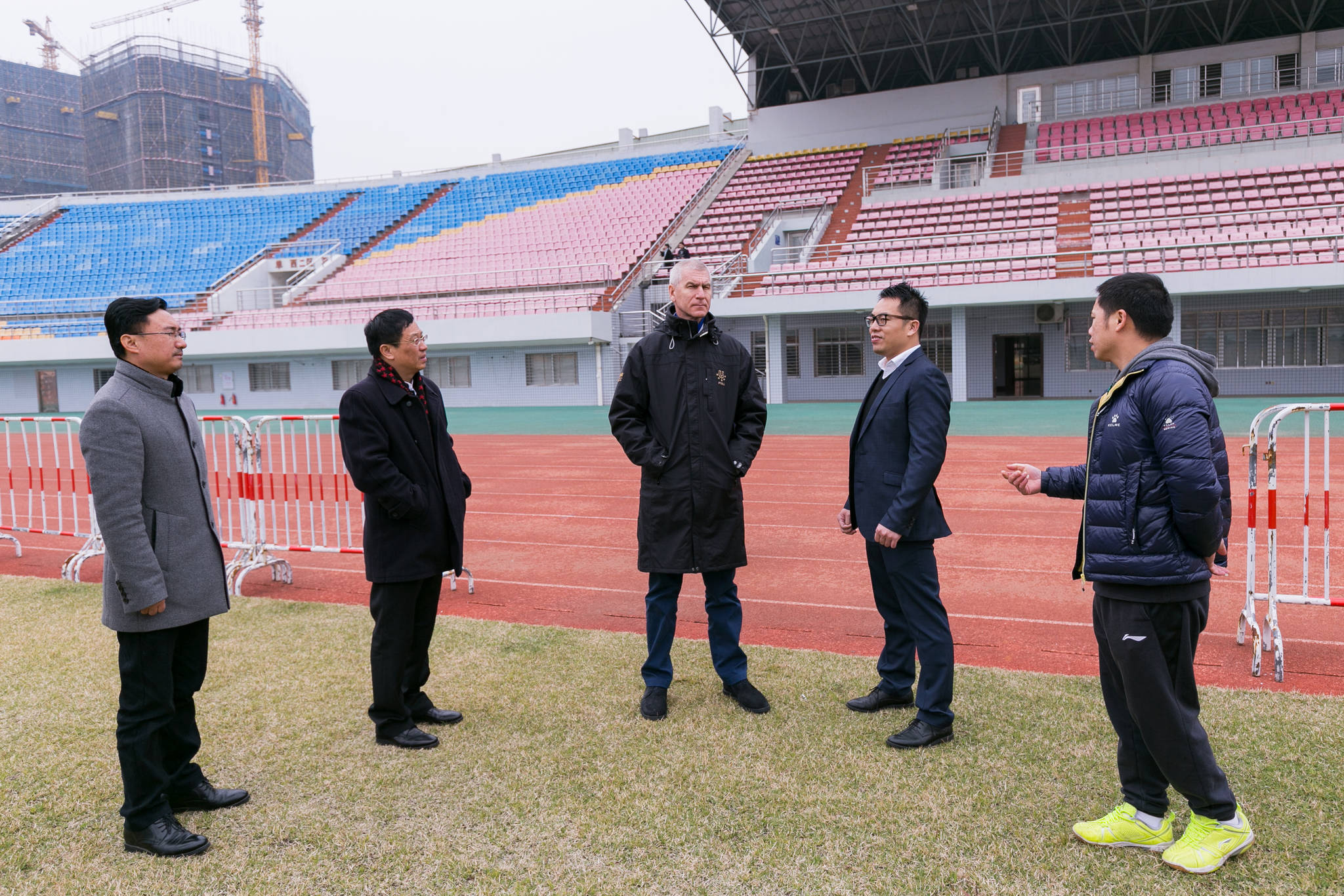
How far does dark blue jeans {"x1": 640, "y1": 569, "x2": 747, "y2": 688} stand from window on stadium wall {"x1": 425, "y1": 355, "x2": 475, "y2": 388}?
26.6 meters

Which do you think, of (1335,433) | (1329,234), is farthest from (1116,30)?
(1335,433)

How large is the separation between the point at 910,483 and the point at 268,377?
32.0 meters

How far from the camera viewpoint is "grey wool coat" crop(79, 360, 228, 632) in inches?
Result: 118

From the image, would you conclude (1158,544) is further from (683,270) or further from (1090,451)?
(683,270)

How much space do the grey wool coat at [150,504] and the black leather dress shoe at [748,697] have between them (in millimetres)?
2273

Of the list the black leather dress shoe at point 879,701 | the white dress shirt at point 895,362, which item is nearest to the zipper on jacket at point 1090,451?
the white dress shirt at point 895,362

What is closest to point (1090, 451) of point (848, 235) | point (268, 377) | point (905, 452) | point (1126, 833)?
point (905, 452)

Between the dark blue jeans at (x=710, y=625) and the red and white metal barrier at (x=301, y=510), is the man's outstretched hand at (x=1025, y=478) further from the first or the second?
the red and white metal barrier at (x=301, y=510)

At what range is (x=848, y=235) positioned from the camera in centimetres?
2811

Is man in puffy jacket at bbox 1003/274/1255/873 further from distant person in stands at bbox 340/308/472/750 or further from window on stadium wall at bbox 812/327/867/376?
window on stadium wall at bbox 812/327/867/376

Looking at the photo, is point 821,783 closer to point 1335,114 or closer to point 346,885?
point 346,885

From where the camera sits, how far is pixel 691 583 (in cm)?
686

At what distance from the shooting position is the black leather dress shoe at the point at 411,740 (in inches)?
152

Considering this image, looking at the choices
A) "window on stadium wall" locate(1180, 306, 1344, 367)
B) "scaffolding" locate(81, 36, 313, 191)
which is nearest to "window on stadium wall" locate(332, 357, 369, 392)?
"window on stadium wall" locate(1180, 306, 1344, 367)
